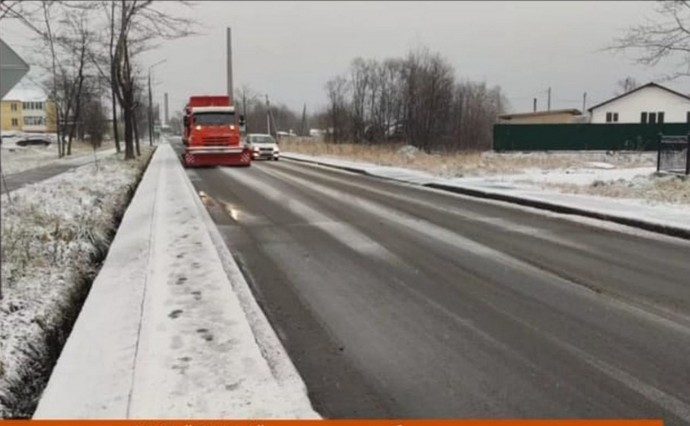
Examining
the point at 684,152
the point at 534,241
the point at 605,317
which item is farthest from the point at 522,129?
the point at 605,317

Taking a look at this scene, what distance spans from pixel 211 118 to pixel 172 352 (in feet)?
91.1

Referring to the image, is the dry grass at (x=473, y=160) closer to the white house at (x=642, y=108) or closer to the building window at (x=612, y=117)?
the white house at (x=642, y=108)

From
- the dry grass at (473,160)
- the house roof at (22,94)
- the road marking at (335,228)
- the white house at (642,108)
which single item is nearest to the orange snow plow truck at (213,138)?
the house roof at (22,94)

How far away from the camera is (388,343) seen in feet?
17.4

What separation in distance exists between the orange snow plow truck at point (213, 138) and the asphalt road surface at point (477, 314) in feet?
64.4

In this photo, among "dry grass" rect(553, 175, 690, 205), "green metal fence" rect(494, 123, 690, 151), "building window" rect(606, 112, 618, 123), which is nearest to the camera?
"dry grass" rect(553, 175, 690, 205)


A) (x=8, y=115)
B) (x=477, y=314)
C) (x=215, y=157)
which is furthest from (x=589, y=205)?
(x=215, y=157)

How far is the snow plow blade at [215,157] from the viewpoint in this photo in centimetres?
3119

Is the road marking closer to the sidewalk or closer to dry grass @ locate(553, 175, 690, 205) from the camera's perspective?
the sidewalk

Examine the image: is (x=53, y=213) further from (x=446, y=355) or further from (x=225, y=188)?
(x=225, y=188)

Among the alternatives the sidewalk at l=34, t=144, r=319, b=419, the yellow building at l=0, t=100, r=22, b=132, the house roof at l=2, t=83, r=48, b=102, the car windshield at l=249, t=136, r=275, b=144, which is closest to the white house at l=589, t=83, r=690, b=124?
the car windshield at l=249, t=136, r=275, b=144

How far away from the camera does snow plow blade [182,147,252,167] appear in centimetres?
3119

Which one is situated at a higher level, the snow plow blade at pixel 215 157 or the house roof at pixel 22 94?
the house roof at pixel 22 94

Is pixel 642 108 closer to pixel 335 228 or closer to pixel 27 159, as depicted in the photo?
pixel 27 159
